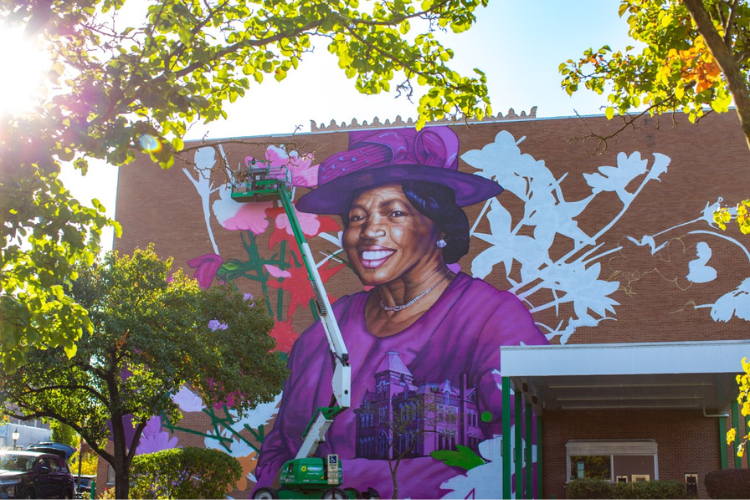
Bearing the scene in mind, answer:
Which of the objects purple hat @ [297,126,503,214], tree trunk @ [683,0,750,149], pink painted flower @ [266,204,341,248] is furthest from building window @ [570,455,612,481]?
tree trunk @ [683,0,750,149]

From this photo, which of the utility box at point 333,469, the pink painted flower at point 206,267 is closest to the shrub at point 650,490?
the utility box at point 333,469

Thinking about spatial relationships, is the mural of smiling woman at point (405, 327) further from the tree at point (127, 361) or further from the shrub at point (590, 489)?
the tree at point (127, 361)

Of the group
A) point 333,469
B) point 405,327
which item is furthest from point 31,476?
point 405,327

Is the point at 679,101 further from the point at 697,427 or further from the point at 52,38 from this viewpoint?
the point at 697,427

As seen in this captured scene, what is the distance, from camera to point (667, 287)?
96.9ft

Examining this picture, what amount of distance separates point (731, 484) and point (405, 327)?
14403 millimetres

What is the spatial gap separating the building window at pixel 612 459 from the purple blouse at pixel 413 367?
3.08 meters

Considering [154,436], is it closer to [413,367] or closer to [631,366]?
[413,367]

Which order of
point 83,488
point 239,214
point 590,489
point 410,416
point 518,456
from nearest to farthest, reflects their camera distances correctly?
point 590,489, point 518,456, point 410,416, point 239,214, point 83,488

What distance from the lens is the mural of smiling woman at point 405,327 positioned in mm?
29484

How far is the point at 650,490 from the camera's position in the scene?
21.4 meters

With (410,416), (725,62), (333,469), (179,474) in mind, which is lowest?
(179,474)

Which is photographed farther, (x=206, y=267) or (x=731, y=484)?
(x=206, y=267)

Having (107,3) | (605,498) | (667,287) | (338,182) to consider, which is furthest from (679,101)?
(338,182)
